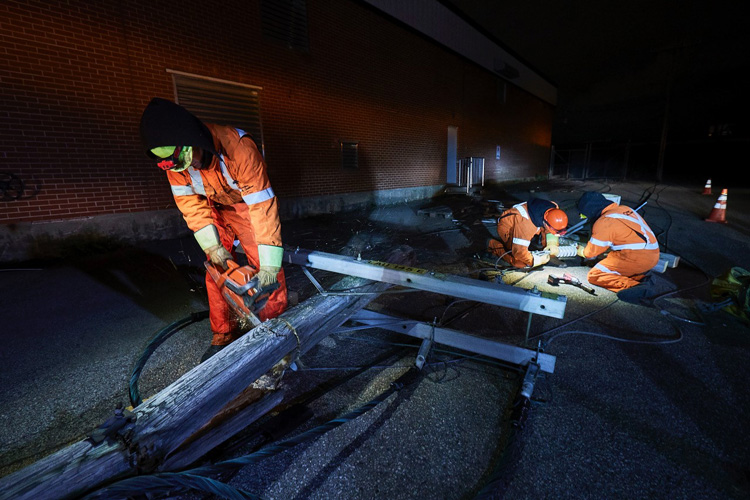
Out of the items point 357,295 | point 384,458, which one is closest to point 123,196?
point 357,295

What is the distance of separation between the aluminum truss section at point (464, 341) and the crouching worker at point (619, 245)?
8.34 feet

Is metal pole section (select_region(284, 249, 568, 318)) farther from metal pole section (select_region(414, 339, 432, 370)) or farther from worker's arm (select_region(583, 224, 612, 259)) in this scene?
worker's arm (select_region(583, 224, 612, 259))

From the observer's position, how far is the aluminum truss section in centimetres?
228

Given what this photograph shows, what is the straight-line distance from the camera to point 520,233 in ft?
15.2

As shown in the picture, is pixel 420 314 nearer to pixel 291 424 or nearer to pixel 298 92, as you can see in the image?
pixel 291 424

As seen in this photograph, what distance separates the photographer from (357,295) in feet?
8.52

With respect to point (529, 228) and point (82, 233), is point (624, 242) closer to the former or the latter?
point (529, 228)

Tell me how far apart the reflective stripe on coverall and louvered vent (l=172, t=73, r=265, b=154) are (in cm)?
690

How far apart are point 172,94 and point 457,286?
6.82 metres

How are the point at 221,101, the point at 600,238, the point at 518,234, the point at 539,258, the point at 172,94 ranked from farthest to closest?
the point at 221,101 < the point at 172,94 < the point at 539,258 < the point at 518,234 < the point at 600,238

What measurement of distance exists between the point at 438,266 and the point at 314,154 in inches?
215

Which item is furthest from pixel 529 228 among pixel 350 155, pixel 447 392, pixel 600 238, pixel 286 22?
pixel 286 22

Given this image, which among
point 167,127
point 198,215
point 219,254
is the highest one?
point 167,127

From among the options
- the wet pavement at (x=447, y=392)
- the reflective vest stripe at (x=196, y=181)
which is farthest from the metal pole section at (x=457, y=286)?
the reflective vest stripe at (x=196, y=181)
